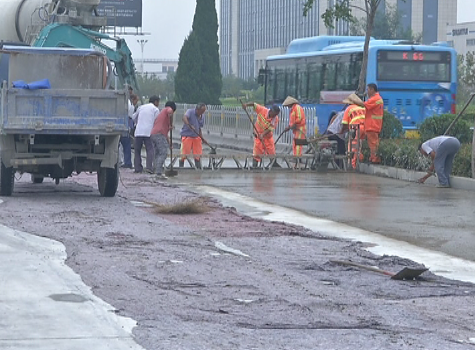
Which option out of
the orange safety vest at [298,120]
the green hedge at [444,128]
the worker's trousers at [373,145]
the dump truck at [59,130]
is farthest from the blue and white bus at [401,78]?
the dump truck at [59,130]

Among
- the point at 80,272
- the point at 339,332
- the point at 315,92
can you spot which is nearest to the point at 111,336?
the point at 339,332

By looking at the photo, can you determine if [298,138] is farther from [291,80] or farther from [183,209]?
[291,80]

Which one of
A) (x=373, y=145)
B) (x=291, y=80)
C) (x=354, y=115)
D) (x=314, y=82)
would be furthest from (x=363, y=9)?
(x=291, y=80)

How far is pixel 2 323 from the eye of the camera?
7.84 meters

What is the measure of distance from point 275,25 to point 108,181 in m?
119

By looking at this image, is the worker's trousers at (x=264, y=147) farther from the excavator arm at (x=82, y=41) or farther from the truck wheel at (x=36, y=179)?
the truck wheel at (x=36, y=179)

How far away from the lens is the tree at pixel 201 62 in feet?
225

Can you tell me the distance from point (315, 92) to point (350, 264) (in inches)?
989

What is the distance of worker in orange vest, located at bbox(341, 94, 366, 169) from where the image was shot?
25.1 m

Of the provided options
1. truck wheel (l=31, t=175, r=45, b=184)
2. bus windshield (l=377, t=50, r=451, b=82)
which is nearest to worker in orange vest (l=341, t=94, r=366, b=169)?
bus windshield (l=377, t=50, r=451, b=82)

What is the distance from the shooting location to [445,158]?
2089 centimetres

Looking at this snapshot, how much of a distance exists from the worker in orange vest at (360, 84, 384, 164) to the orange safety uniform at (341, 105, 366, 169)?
11.1 inches

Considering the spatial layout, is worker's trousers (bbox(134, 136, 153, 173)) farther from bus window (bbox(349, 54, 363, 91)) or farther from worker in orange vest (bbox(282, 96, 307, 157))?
bus window (bbox(349, 54, 363, 91))

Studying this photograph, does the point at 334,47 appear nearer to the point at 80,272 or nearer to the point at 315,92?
the point at 315,92
